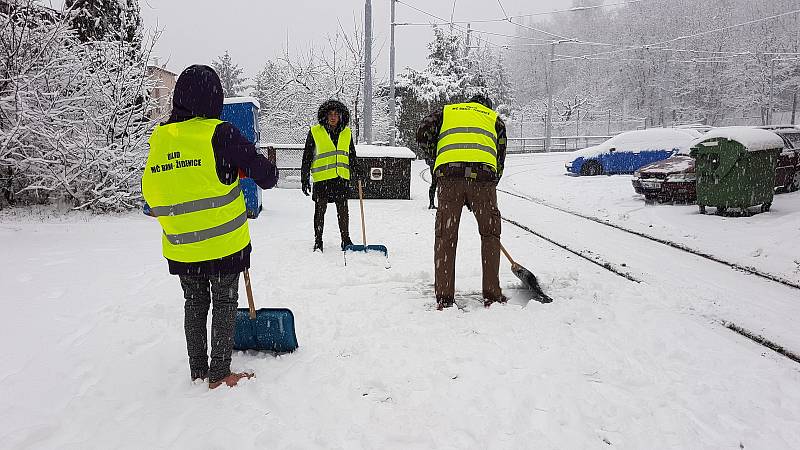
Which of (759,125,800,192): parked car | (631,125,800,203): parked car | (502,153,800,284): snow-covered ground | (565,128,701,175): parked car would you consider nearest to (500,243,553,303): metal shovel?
(502,153,800,284): snow-covered ground

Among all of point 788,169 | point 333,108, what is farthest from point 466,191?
point 788,169

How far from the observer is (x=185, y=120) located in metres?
2.71

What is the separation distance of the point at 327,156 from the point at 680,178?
7.82 metres

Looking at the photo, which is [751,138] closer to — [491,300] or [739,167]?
[739,167]

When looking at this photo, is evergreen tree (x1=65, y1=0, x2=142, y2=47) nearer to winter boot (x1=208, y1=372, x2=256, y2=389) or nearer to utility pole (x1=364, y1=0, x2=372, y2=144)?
utility pole (x1=364, y1=0, x2=372, y2=144)

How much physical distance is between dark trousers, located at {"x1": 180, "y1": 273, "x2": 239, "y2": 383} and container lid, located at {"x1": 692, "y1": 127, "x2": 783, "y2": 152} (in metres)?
8.88

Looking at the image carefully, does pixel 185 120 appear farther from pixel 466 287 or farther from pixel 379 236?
pixel 379 236

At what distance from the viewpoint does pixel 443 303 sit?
13.7 ft

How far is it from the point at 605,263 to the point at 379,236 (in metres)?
3.20

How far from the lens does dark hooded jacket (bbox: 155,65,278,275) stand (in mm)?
2666

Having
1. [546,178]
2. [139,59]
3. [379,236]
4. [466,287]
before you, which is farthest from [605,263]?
[546,178]

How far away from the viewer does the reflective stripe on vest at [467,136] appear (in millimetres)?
4171

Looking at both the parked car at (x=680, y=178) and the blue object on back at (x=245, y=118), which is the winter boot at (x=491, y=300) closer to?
the blue object on back at (x=245, y=118)

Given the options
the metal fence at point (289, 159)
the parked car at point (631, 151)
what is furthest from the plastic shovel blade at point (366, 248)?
the parked car at point (631, 151)
